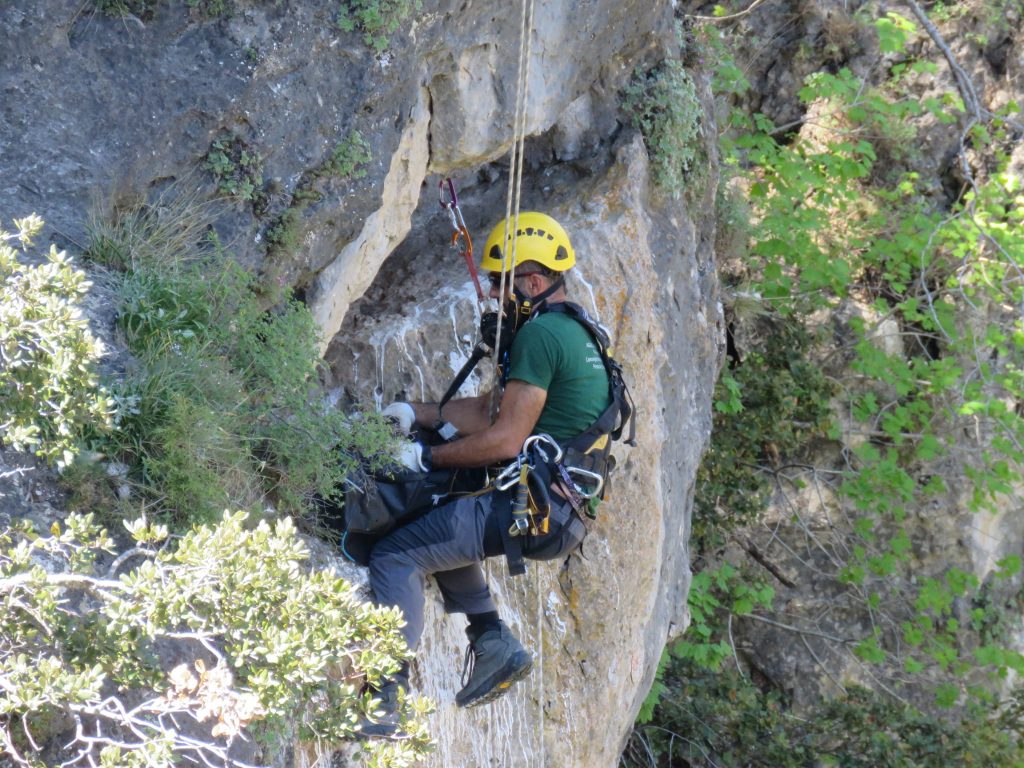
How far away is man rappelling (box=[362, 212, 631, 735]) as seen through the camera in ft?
17.0

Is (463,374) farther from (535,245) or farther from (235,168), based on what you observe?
(235,168)

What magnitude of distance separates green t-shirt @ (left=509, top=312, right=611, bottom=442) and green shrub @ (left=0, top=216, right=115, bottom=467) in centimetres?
240

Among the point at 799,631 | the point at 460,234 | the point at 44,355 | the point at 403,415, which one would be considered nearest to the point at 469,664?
the point at 403,415

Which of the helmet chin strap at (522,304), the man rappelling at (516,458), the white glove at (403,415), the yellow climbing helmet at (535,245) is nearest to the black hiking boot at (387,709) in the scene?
the man rappelling at (516,458)

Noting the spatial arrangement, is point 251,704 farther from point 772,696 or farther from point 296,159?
point 772,696

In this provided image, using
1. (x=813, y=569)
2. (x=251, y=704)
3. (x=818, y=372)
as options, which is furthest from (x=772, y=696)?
(x=251, y=704)

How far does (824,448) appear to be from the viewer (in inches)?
474

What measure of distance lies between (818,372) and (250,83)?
7532mm

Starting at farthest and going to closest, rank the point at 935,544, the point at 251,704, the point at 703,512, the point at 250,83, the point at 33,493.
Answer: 1. the point at 935,544
2. the point at 703,512
3. the point at 250,83
4. the point at 33,493
5. the point at 251,704

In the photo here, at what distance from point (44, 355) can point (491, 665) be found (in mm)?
3045

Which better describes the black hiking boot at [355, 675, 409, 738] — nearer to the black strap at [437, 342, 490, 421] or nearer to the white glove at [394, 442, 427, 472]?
the white glove at [394, 442, 427, 472]

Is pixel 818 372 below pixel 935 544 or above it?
above

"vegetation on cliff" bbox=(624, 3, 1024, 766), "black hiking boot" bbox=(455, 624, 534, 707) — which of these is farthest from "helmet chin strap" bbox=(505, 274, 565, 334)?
"vegetation on cliff" bbox=(624, 3, 1024, 766)

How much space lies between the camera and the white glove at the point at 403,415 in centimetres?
554
